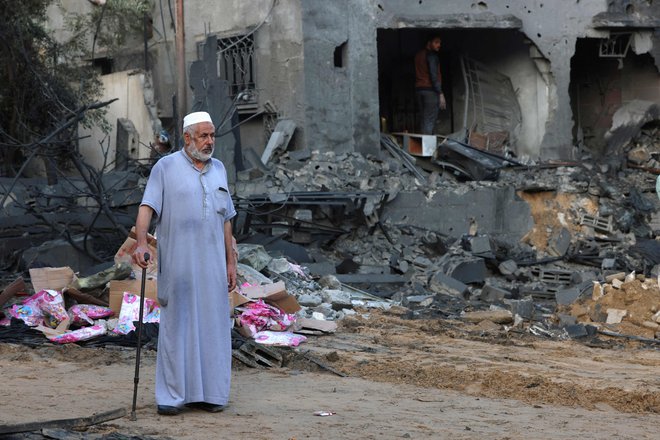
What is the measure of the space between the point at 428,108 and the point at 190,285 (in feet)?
52.2

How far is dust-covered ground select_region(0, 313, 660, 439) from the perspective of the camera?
656 cm

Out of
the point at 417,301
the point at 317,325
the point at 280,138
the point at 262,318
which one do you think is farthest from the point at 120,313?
the point at 280,138

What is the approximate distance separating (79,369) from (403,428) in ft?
10.5

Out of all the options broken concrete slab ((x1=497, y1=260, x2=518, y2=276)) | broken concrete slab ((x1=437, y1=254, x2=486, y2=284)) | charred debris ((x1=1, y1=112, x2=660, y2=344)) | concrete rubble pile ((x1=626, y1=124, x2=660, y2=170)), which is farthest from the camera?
concrete rubble pile ((x1=626, y1=124, x2=660, y2=170))

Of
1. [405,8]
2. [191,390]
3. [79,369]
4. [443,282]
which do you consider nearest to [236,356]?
[79,369]

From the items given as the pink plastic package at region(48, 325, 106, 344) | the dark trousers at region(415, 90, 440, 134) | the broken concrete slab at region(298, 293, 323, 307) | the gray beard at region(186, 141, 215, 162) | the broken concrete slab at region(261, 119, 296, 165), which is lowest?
the broken concrete slab at region(298, 293, 323, 307)

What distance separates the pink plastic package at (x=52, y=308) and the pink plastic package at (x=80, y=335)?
0.32m

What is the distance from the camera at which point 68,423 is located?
6234mm

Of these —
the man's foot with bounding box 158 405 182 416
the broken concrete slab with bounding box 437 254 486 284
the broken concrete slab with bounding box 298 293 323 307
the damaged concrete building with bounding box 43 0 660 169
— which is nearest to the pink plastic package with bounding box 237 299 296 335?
the broken concrete slab with bounding box 298 293 323 307

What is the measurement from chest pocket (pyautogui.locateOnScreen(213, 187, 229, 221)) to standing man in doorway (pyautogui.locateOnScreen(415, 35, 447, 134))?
15.3 m

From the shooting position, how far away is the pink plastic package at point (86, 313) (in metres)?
10.1

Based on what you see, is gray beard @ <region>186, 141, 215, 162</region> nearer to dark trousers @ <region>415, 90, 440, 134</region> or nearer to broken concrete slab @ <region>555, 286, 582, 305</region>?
broken concrete slab @ <region>555, 286, 582, 305</region>

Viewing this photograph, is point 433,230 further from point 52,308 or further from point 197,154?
point 197,154

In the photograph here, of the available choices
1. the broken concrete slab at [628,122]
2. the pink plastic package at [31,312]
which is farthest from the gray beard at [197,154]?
the broken concrete slab at [628,122]
